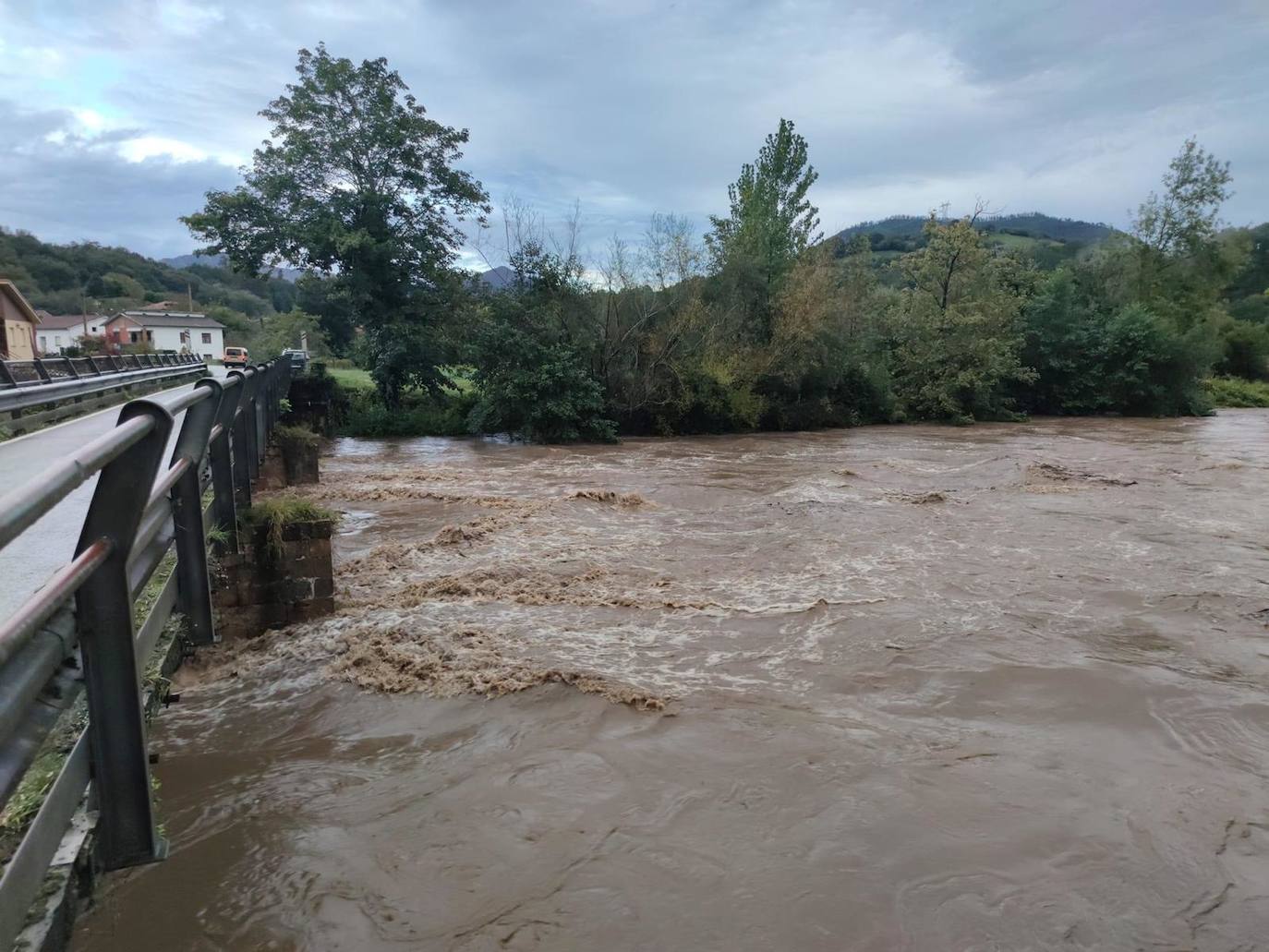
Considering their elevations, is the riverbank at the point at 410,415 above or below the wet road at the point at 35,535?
below

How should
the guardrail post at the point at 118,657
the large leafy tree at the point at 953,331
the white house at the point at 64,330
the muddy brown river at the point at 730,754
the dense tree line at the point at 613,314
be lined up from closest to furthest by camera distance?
the guardrail post at the point at 118,657 < the muddy brown river at the point at 730,754 < the dense tree line at the point at 613,314 < the large leafy tree at the point at 953,331 < the white house at the point at 64,330

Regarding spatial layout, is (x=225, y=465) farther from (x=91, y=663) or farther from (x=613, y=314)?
(x=613, y=314)

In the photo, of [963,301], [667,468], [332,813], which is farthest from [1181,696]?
[963,301]

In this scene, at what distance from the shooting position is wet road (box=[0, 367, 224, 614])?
388 cm

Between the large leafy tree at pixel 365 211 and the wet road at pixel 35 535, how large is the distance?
16.9 m

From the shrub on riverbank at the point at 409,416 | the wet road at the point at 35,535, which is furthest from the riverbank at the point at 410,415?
the wet road at the point at 35,535

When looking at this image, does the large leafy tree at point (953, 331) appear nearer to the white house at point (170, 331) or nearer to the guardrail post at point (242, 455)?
the guardrail post at point (242, 455)

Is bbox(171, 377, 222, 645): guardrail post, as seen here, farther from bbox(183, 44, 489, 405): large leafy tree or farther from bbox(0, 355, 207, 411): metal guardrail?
bbox(183, 44, 489, 405): large leafy tree

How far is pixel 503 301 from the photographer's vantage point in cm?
2478

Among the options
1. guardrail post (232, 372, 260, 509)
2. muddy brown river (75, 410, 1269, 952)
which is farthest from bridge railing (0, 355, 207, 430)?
muddy brown river (75, 410, 1269, 952)

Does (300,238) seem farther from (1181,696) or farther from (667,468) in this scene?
(1181,696)

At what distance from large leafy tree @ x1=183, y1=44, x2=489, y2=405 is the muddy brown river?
17.2 metres

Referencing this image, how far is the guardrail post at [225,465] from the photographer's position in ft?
17.5

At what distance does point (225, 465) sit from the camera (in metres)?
5.67
